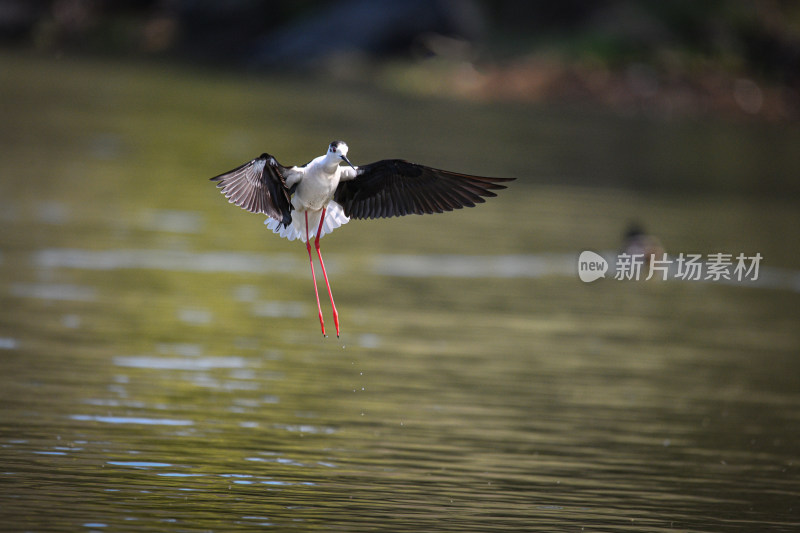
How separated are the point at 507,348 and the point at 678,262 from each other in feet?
26.7

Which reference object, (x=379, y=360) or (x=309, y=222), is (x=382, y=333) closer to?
(x=379, y=360)

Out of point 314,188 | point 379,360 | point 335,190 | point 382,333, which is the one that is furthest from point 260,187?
point 382,333

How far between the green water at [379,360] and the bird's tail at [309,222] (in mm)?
2011

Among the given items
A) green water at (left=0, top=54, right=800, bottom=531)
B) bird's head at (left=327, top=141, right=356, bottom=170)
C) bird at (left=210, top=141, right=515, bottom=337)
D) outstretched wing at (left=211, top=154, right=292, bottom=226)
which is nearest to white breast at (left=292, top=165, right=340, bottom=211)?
bird at (left=210, top=141, right=515, bottom=337)

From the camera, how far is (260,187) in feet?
35.7

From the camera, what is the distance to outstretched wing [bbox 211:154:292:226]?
10672 mm

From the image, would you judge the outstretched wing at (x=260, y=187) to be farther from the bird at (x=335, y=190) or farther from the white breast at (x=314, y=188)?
the white breast at (x=314, y=188)

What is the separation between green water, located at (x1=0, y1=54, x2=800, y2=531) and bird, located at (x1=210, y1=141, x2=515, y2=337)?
214 cm

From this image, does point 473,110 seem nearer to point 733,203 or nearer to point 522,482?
point 733,203

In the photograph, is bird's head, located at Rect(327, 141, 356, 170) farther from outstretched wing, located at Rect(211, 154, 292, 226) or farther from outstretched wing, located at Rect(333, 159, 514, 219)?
outstretched wing, located at Rect(333, 159, 514, 219)

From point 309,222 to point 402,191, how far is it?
0.82 m

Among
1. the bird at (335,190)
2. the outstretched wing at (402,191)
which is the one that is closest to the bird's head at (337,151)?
the bird at (335,190)

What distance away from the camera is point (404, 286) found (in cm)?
2156

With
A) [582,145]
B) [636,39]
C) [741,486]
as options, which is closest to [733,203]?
[582,145]
